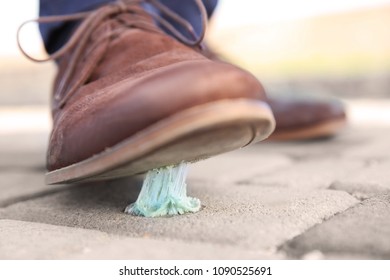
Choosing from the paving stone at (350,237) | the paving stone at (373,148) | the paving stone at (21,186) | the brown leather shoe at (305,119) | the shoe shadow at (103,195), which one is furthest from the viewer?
the brown leather shoe at (305,119)

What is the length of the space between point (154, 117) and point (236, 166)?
30.0 inches

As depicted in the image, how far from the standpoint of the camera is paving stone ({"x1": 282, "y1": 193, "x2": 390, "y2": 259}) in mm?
727

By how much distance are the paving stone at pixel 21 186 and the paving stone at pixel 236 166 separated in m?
0.33

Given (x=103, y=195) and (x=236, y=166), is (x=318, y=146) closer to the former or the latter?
(x=236, y=166)

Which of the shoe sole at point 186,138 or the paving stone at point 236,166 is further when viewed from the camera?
the paving stone at point 236,166

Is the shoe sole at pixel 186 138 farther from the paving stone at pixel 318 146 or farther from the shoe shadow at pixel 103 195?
the paving stone at pixel 318 146

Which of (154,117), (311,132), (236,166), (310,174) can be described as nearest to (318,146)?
(311,132)

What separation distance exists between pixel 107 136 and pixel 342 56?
4.86 metres

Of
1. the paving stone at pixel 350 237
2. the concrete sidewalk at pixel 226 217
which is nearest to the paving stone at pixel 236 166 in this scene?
the concrete sidewalk at pixel 226 217

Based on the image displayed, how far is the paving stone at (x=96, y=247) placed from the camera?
735 mm

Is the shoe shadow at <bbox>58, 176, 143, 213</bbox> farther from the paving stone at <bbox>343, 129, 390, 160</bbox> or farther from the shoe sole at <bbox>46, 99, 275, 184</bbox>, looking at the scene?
the paving stone at <bbox>343, 129, 390, 160</bbox>

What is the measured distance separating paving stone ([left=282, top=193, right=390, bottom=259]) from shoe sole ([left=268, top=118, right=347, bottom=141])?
1.10 m

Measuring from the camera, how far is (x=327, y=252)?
0.73 metres
